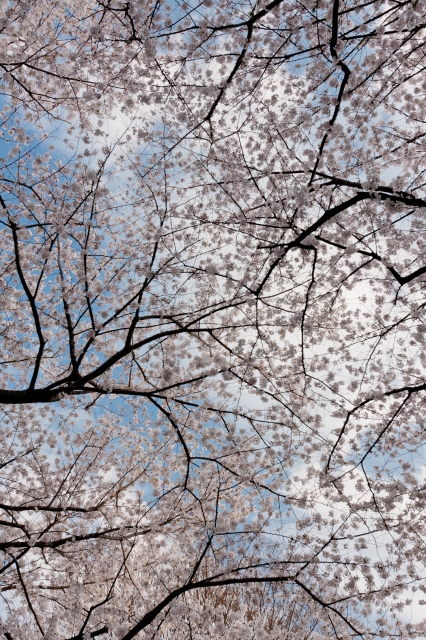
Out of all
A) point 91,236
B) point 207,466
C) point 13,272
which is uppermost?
point 13,272

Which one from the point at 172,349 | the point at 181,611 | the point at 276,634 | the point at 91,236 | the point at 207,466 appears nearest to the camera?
the point at 181,611

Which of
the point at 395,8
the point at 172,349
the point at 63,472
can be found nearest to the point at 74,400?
the point at 172,349

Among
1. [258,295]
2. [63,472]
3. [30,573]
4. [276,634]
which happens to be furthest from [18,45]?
[276,634]

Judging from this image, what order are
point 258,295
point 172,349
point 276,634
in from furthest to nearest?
point 276,634
point 172,349
point 258,295

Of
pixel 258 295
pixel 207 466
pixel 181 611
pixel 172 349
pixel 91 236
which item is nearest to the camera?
pixel 181 611

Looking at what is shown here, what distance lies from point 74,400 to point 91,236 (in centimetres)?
247

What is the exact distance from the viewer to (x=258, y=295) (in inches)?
→ 229

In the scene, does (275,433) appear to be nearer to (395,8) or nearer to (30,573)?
(30,573)

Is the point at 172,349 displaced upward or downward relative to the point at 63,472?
upward

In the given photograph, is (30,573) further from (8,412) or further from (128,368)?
(128,368)

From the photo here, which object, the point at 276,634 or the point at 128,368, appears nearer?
the point at 128,368

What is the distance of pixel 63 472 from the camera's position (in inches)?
361

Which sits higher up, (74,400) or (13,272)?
(13,272)

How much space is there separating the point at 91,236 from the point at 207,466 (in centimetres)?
373
